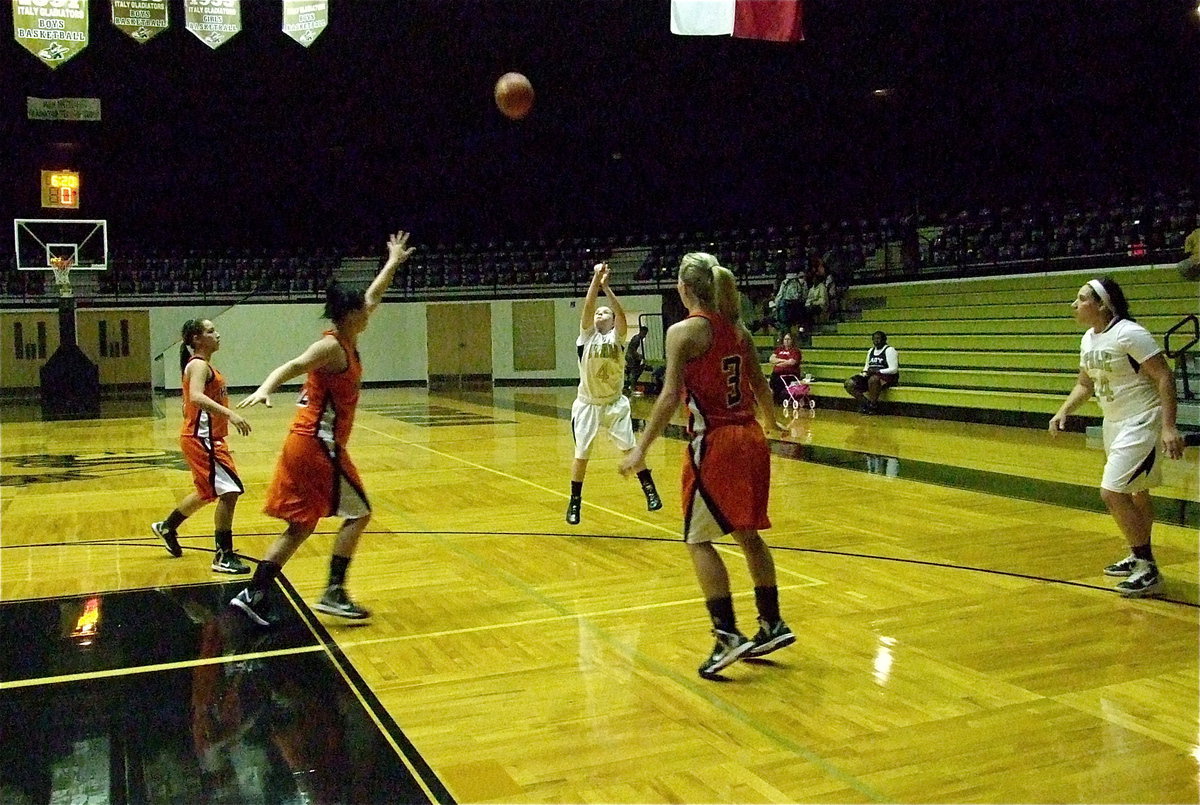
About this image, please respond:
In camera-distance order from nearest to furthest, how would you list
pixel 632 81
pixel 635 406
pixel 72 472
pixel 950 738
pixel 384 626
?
pixel 950 738, pixel 384 626, pixel 72 472, pixel 635 406, pixel 632 81

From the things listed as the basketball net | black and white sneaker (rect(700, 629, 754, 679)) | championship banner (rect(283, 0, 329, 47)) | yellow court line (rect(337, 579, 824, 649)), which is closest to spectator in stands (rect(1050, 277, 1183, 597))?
yellow court line (rect(337, 579, 824, 649))

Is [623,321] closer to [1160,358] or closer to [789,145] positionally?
[1160,358]

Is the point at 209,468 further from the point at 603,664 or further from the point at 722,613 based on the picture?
the point at 722,613

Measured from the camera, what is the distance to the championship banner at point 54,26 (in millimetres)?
10391

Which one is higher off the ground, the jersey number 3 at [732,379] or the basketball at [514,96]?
the basketball at [514,96]

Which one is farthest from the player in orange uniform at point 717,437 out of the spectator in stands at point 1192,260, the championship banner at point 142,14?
the spectator in stands at point 1192,260

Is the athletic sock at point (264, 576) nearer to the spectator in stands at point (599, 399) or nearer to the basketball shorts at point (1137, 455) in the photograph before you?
the spectator in stands at point (599, 399)

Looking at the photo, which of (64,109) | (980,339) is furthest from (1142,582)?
(64,109)

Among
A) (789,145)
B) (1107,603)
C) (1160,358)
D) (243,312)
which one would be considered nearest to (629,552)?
(1107,603)

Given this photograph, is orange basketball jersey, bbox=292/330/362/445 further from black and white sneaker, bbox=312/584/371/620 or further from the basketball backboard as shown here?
the basketball backboard

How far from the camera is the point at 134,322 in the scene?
23766 millimetres

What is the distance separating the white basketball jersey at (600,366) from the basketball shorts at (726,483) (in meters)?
3.05

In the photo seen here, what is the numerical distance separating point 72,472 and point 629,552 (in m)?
6.47

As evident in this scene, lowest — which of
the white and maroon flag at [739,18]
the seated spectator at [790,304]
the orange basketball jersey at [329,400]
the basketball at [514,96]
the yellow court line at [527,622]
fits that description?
the yellow court line at [527,622]
